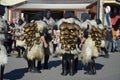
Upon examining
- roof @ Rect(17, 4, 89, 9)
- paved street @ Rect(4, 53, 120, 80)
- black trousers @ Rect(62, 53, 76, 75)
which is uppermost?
roof @ Rect(17, 4, 89, 9)

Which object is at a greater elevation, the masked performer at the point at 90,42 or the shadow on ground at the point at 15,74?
the masked performer at the point at 90,42

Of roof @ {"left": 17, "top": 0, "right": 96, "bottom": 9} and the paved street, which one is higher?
roof @ {"left": 17, "top": 0, "right": 96, "bottom": 9}

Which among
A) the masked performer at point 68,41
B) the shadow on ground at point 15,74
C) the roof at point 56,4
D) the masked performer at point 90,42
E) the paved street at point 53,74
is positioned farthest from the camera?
the roof at point 56,4

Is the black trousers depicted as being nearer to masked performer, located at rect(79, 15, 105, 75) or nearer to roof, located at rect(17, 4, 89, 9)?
masked performer, located at rect(79, 15, 105, 75)

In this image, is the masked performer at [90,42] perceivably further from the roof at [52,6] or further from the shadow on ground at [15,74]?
the roof at [52,6]

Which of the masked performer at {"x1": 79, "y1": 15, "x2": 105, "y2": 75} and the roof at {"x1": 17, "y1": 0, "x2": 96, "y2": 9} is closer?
the masked performer at {"x1": 79, "y1": 15, "x2": 105, "y2": 75}

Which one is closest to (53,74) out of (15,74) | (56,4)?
(15,74)

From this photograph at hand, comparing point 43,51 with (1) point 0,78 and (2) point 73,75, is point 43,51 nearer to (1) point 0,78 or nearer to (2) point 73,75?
(2) point 73,75

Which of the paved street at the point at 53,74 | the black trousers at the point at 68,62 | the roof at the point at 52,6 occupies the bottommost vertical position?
the paved street at the point at 53,74

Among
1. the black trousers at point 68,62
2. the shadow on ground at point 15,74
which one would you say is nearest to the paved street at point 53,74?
the shadow on ground at point 15,74

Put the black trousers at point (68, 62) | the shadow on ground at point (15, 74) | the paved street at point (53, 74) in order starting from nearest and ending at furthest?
the shadow on ground at point (15, 74), the paved street at point (53, 74), the black trousers at point (68, 62)

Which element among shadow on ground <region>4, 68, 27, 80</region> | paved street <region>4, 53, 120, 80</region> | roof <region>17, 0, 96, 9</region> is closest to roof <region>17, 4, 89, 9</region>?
roof <region>17, 0, 96, 9</region>

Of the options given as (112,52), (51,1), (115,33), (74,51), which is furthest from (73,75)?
(51,1)

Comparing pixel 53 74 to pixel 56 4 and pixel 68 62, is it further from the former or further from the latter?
pixel 56 4
